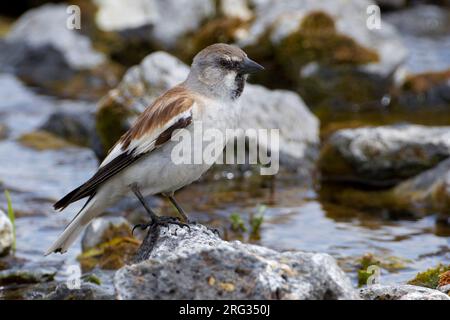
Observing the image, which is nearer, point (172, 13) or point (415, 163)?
point (415, 163)

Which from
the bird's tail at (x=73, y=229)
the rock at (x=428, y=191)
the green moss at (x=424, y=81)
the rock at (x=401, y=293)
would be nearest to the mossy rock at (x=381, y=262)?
the rock at (x=428, y=191)

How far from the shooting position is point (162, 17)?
1560 centimetres

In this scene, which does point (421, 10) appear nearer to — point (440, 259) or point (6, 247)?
point (440, 259)

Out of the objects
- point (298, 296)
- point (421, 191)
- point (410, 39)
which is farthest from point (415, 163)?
point (410, 39)

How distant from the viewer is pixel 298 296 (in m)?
4.42

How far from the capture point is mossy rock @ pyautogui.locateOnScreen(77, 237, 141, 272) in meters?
7.78

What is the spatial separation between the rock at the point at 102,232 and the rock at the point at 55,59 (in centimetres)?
661

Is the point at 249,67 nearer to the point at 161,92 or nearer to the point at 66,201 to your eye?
the point at 66,201

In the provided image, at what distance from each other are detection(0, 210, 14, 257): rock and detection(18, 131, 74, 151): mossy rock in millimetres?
3912

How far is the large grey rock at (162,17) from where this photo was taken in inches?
598

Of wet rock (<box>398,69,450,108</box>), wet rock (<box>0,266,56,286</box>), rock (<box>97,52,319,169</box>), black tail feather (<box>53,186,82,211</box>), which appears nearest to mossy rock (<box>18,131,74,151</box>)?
rock (<box>97,52,319,169</box>)

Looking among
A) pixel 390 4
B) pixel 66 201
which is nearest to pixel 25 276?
pixel 66 201

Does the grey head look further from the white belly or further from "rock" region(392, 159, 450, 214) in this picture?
"rock" region(392, 159, 450, 214)

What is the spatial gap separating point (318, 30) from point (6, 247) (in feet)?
21.8
